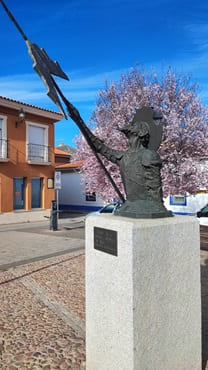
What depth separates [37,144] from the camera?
18.1 m

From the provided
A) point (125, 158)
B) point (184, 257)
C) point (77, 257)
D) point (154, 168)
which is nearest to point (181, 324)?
point (184, 257)

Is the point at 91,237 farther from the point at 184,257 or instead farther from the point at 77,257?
the point at 77,257

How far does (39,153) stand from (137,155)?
1605 cm

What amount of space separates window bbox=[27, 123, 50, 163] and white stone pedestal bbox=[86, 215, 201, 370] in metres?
15.5

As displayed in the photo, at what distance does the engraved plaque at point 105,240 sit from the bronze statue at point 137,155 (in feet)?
0.87

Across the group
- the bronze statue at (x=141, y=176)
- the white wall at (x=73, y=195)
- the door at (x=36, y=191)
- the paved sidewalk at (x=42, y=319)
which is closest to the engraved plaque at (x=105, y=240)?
the bronze statue at (x=141, y=176)

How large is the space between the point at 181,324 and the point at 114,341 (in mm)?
615

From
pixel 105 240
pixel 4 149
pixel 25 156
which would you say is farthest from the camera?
pixel 25 156

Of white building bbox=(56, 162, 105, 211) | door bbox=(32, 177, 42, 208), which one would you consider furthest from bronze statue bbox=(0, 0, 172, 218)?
white building bbox=(56, 162, 105, 211)

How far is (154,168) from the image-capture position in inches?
109

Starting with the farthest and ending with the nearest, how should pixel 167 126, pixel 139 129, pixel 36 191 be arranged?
pixel 36 191
pixel 167 126
pixel 139 129

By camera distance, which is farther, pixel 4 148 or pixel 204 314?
pixel 4 148

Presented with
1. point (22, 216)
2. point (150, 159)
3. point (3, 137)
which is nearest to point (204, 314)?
point (150, 159)

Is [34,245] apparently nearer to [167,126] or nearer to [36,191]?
[167,126]
